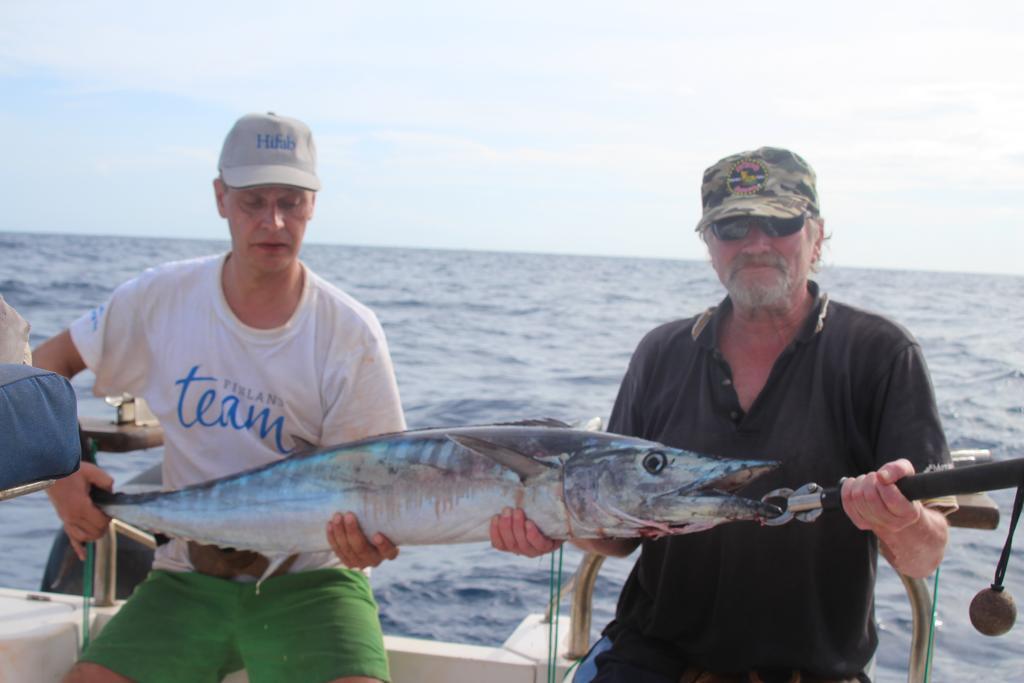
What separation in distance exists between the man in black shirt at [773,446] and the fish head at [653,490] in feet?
0.62

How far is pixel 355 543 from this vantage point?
2.82 metres

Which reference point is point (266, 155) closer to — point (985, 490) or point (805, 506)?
A: point (805, 506)

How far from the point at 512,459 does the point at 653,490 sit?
37 centimetres

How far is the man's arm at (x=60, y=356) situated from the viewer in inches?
135

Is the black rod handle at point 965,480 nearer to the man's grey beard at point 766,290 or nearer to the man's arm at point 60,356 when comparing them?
the man's grey beard at point 766,290

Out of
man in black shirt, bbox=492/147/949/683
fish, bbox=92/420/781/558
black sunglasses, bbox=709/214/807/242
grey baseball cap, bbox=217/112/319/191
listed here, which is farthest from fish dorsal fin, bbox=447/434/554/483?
grey baseball cap, bbox=217/112/319/191

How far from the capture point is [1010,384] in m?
11.3

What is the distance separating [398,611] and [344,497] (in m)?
2.80

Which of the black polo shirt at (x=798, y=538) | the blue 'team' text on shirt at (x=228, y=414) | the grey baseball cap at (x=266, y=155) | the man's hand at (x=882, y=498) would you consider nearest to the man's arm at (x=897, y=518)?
the man's hand at (x=882, y=498)

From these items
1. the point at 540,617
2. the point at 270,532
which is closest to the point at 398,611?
the point at 540,617

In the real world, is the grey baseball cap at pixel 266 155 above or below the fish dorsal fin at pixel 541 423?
above

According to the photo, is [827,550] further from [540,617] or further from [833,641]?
[540,617]

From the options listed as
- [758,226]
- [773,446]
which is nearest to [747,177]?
[758,226]

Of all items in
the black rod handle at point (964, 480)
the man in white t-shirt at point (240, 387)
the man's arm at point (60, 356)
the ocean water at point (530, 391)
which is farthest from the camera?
the ocean water at point (530, 391)
